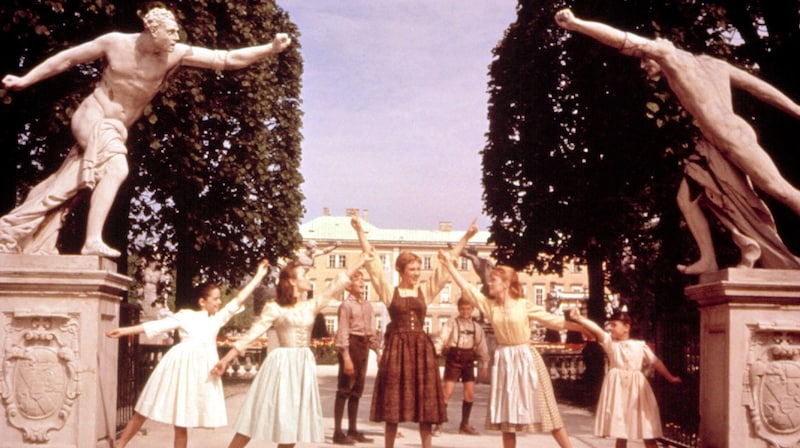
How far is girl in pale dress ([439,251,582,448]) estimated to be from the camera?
10375 mm

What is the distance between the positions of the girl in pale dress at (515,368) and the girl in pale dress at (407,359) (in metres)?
0.46

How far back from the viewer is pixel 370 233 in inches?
4377

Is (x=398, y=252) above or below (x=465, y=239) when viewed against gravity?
above

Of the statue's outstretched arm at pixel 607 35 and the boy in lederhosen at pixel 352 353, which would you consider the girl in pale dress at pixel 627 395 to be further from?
the boy in lederhosen at pixel 352 353

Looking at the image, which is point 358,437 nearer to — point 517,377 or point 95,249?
point 517,377

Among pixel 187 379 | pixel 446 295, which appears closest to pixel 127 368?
pixel 187 379

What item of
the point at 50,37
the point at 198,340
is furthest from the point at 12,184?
the point at 198,340

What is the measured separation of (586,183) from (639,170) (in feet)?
20.5

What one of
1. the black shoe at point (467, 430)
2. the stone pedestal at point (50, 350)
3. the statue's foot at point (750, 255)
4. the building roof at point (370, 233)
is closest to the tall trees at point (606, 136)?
the black shoe at point (467, 430)

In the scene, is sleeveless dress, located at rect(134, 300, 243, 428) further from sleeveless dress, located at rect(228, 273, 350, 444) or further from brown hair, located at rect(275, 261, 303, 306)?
brown hair, located at rect(275, 261, 303, 306)

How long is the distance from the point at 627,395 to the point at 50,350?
598 centimetres

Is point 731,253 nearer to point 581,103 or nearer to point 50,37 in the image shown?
point 581,103

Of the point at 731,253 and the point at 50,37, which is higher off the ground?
the point at 50,37

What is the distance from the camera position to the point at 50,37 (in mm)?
17344
